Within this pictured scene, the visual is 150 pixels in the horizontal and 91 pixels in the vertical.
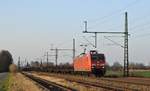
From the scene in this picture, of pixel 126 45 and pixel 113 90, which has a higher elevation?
pixel 126 45

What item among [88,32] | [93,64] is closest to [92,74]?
[93,64]

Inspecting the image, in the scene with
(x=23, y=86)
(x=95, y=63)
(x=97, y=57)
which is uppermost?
(x=97, y=57)

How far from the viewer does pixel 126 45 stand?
5447cm

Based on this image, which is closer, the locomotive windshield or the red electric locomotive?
the red electric locomotive

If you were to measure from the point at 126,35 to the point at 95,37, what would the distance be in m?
5.84

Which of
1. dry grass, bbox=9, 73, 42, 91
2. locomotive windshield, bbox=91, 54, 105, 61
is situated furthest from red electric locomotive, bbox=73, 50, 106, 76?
dry grass, bbox=9, 73, 42, 91

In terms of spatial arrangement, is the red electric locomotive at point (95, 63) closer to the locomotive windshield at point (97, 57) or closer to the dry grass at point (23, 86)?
the locomotive windshield at point (97, 57)

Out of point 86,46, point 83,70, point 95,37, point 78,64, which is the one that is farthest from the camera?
point 86,46

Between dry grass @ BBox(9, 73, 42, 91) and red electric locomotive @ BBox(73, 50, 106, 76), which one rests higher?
Result: red electric locomotive @ BBox(73, 50, 106, 76)

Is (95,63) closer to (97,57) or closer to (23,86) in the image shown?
(97,57)

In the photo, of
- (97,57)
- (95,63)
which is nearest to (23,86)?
(95,63)

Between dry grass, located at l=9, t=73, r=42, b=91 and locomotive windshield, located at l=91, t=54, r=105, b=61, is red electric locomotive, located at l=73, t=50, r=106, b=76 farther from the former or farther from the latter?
dry grass, located at l=9, t=73, r=42, b=91

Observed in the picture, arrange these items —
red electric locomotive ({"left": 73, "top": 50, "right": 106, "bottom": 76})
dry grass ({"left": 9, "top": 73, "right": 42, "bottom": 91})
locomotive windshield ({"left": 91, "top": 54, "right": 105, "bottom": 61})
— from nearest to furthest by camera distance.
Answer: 1. dry grass ({"left": 9, "top": 73, "right": 42, "bottom": 91})
2. red electric locomotive ({"left": 73, "top": 50, "right": 106, "bottom": 76})
3. locomotive windshield ({"left": 91, "top": 54, "right": 105, "bottom": 61})

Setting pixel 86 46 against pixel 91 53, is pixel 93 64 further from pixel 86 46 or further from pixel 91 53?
pixel 86 46
